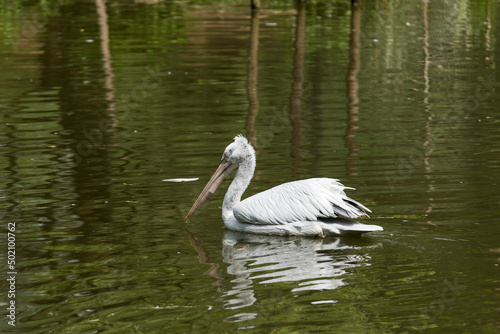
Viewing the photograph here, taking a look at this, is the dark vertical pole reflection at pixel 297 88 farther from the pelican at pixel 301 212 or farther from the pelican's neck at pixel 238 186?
the pelican at pixel 301 212

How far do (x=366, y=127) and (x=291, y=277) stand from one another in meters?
5.41

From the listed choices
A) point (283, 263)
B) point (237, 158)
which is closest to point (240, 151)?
point (237, 158)

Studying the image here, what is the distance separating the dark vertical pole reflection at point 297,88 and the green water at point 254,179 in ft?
0.17

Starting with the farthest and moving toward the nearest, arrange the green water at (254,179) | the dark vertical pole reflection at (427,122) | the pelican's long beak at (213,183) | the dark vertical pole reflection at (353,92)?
the dark vertical pole reflection at (353,92)
the dark vertical pole reflection at (427,122)
the pelican's long beak at (213,183)
the green water at (254,179)

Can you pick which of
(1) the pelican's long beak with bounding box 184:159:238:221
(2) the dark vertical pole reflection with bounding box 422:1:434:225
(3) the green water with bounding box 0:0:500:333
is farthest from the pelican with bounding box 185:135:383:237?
(2) the dark vertical pole reflection with bounding box 422:1:434:225

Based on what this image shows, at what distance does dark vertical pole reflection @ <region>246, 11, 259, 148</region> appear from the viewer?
35.8 feet

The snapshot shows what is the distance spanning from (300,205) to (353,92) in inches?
267

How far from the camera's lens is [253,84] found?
46.8ft

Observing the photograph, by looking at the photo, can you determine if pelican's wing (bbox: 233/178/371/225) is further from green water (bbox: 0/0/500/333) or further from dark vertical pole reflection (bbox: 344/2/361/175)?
dark vertical pole reflection (bbox: 344/2/361/175)

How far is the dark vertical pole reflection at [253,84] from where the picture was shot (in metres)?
10.9

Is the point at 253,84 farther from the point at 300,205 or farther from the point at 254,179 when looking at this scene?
the point at 300,205

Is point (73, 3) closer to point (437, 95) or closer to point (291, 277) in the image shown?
point (437, 95)

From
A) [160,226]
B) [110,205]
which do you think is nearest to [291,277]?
[160,226]

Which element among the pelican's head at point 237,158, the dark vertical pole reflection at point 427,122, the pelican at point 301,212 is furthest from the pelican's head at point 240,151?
the dark vertical pole reflection at point 427,122
